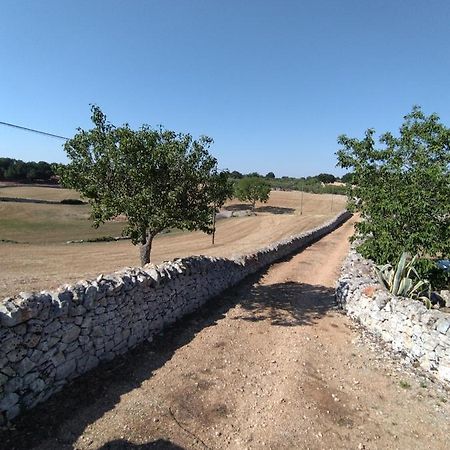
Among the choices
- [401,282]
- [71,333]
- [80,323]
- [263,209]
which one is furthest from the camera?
[263,209]

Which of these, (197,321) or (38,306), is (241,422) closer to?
(38,306)

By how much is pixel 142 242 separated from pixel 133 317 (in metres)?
3.62

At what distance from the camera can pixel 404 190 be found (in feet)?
45.3

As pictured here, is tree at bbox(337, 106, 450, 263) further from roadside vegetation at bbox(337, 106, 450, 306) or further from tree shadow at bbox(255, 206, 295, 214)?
tree shadow at bbox(255, 206, 295, 214)

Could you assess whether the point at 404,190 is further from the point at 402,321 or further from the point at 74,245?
the point at 74,245

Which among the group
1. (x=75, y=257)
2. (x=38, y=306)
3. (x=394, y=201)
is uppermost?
(x=394, y=201)

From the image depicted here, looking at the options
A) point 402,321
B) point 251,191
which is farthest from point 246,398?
point 251,191

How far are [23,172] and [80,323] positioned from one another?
312 feet

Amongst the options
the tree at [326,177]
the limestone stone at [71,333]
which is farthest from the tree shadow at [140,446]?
the tree at [326,177]

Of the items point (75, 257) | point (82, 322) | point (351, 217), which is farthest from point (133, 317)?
point (351, 217)

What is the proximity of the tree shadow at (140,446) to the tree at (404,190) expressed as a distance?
10677 mm

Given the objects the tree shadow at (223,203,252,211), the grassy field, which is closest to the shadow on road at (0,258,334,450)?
the tree shadow at (223,203,252,211)

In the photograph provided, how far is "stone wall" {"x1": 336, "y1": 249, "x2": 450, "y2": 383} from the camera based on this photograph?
8.52 metres

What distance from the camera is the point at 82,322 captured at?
25.1 feet
